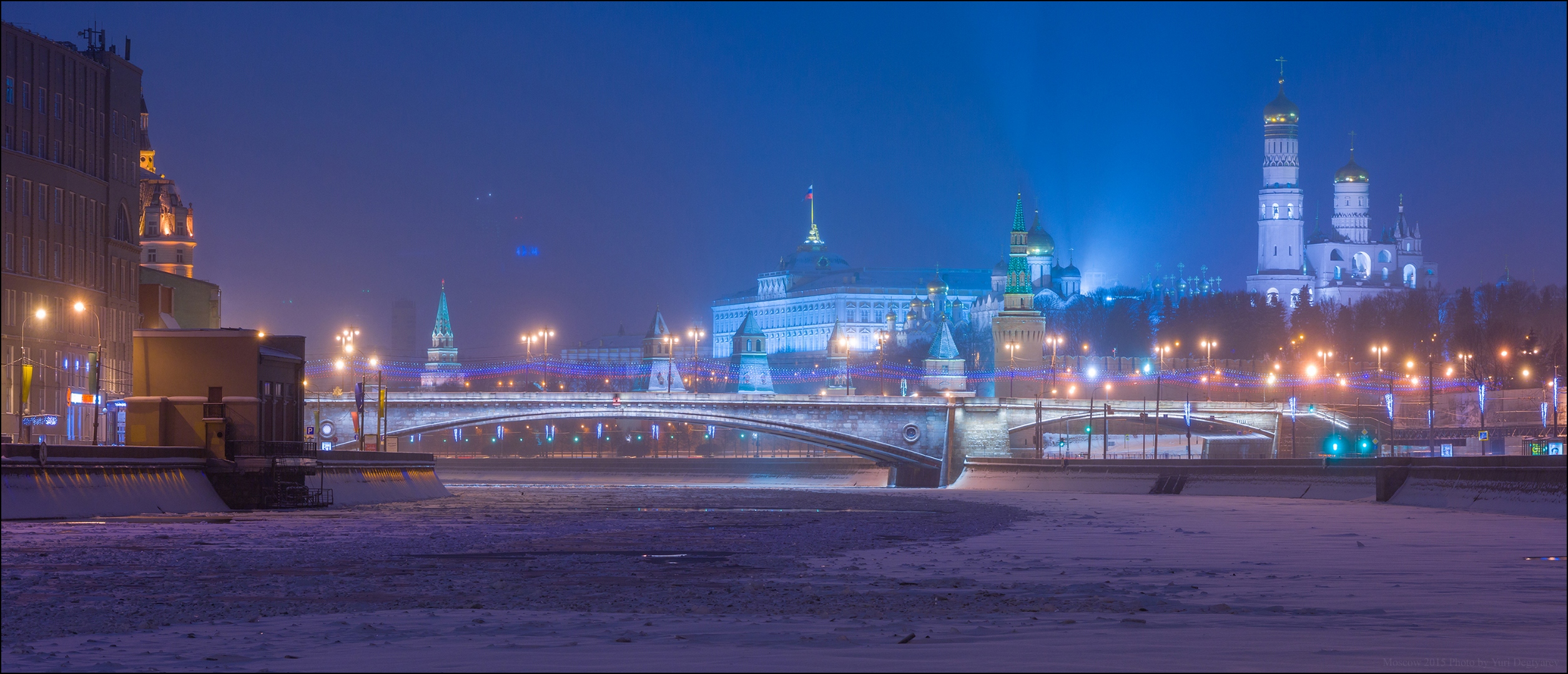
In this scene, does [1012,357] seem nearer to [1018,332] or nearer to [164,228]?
[1018,332]

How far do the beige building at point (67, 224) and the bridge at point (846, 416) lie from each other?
752 inches

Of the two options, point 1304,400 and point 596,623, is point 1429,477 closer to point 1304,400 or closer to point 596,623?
point 596,623

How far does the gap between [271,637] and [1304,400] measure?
145075mm

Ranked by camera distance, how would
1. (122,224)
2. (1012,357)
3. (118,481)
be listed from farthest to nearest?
(1012,357), (122,224), (118,481)

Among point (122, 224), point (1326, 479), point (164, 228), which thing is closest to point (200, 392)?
point (1326, 479)

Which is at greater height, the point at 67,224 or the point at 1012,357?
the point at 67,224

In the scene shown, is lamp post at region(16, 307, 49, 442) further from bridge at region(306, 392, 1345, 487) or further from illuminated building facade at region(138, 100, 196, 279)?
illuminated building facade at region(138, 100, 196, 279)

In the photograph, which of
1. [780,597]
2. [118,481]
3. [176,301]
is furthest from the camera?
[176,301]

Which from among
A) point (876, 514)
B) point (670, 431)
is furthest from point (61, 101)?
point (670, 431)

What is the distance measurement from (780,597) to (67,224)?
66.1 meters

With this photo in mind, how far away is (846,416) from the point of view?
359 ft

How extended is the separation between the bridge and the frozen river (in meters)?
72.0

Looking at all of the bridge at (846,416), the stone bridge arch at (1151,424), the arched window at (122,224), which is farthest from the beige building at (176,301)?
the stone bridge arch at (1151,424)

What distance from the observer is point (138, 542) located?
25.4m
